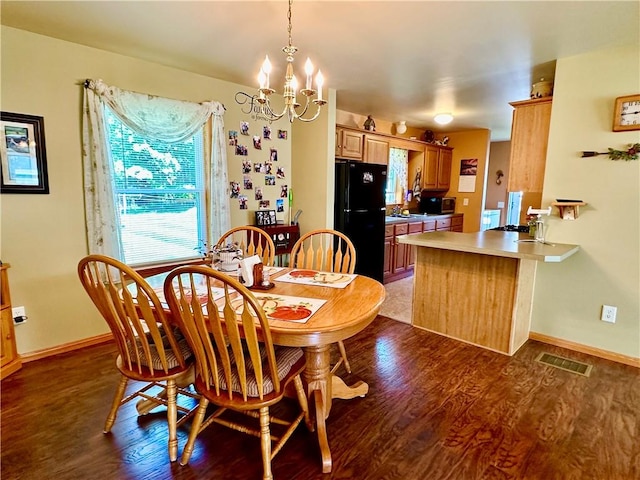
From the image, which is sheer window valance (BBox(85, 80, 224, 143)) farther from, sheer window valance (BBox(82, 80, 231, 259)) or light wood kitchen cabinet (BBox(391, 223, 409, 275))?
light wood kitchen cabinet (BBox(391, 223, 409, 275))

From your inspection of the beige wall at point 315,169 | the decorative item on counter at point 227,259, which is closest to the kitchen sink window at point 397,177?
the beige wall at point 315,169

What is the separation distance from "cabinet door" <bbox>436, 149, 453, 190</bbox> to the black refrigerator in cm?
203

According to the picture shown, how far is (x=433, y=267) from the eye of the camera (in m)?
3.10

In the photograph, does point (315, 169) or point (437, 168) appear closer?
point (315, 169)

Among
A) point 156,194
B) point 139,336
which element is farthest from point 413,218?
point 139,336

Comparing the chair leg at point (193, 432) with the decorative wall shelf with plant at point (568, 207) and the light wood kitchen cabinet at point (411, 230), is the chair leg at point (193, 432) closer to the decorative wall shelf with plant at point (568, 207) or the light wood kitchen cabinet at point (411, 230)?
the decorative wall shelf with plant at point (568, 207)

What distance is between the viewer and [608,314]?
8.82 ft

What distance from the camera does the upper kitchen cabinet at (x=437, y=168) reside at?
574 cm

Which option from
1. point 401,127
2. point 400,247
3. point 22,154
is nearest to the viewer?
point 22,154

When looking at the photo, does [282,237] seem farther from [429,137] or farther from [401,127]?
[429,137]

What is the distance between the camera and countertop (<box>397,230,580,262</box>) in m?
2.36

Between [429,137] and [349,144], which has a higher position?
[429,137]

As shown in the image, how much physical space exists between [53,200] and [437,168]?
5.32 m

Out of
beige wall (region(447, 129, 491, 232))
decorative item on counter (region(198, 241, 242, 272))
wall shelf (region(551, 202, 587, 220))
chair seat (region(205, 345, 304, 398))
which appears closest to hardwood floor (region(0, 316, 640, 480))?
chair seat (region(205, 345, 304, 398))
